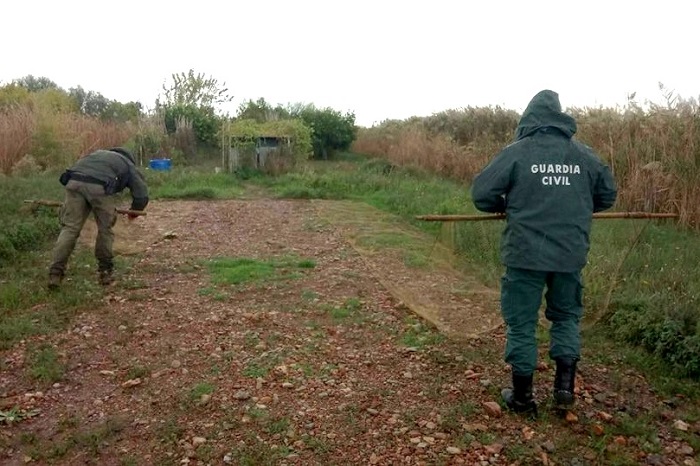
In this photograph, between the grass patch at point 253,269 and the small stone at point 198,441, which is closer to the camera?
the small stone at point 198,441

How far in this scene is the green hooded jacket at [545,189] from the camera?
368 centimetres

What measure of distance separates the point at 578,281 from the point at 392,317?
214cm

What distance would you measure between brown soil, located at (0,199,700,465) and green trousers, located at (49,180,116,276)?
535mm

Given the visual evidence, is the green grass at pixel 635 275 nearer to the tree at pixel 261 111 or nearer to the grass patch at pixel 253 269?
the grass patch at pixel 253 269

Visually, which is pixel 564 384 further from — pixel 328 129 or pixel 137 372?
pixel 328 129

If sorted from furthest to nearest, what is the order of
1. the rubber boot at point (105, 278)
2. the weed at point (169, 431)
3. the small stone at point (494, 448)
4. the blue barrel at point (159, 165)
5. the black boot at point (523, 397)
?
the blue barrel at point (159, 165) < the rubber boot at point (105, 278) < the black boot at point (523, 397) < the weed at point (169, 431) < the small stone at point (494, 448)

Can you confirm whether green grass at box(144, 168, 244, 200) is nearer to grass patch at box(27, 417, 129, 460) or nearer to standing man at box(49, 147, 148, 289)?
standing man at box(49, 147, 148, 289)

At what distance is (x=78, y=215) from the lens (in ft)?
21.2

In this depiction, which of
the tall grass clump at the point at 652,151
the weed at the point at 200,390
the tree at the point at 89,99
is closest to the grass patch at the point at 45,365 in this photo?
the weed at the point at 200,390

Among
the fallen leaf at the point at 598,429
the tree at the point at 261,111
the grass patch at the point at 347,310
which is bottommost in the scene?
the fallen leaf at the point at 598,429

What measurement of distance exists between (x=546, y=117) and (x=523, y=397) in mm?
1653

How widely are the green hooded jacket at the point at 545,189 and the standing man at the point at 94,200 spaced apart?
13.7 ft

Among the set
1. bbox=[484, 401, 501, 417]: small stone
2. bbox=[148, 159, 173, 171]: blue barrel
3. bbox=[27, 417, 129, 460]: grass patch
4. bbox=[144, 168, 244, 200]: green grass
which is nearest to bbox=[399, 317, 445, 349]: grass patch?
bbox=[484, 401, 501, 417]: small stone

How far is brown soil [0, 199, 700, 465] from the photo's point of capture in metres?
3.46
